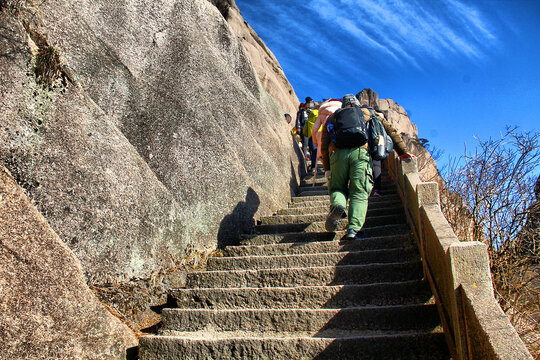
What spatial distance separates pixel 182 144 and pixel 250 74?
4004 mm

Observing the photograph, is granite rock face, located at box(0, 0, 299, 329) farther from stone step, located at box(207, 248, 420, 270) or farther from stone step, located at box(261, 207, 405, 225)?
stone step, located at box(207, 248, 420, 270)

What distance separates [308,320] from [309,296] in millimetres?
377

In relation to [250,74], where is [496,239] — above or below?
below

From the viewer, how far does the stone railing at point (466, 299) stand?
7.26 feet

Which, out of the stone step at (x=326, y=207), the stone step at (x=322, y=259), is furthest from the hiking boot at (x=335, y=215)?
the stone step at (x=326, y=207)

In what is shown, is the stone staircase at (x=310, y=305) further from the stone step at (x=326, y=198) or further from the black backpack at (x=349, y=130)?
the stone step at (x=326, y=198)

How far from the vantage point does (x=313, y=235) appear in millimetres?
5500

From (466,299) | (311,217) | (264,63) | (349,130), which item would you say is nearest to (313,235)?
(311,217)

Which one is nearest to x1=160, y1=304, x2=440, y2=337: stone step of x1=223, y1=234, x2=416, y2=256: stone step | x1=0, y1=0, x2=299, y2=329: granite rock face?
x1=0, y1=0, x2=299, y2=329: granite rock face

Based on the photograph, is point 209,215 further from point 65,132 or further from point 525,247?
point 525,247

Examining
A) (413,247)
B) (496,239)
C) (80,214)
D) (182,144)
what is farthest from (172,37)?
(496,239)

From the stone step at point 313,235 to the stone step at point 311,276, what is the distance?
1037mm

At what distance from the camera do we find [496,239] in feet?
22.0

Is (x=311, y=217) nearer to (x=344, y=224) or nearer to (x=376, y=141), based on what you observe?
(x=344, y=224)
